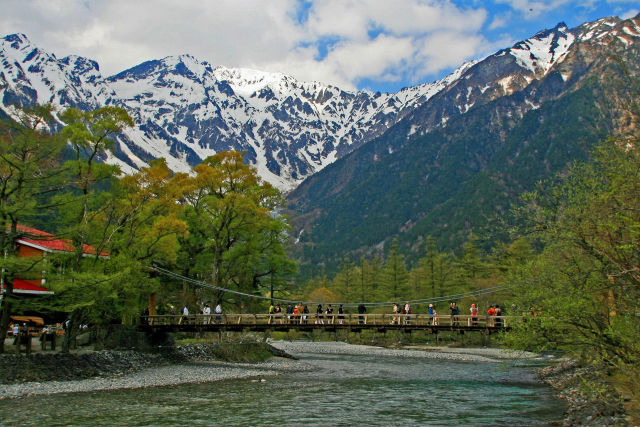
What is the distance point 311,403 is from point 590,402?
402 inches

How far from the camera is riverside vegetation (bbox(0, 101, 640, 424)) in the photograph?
16.8 meters

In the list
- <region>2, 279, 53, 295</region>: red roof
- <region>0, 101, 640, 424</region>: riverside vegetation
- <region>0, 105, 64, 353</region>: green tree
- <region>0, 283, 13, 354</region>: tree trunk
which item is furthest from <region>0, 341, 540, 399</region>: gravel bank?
<region>2, 279, 53, 295</region>: red roof

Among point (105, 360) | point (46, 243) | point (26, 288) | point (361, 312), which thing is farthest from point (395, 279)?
point (26, 288)

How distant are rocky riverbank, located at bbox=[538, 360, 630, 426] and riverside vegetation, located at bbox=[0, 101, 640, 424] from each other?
0.31 m

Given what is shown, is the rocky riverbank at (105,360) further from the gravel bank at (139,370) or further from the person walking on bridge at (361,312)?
the person walking on bridge at (361,312)

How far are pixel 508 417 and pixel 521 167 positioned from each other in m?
179

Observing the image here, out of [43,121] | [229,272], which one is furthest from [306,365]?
[43,121]

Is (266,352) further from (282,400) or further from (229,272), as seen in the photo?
(282,400)

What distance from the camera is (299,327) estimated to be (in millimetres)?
Result: 32438

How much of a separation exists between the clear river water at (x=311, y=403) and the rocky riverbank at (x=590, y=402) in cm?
65

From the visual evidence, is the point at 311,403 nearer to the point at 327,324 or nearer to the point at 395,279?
the point at 327,324

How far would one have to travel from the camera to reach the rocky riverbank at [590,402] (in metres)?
16.5

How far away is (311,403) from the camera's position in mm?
21875

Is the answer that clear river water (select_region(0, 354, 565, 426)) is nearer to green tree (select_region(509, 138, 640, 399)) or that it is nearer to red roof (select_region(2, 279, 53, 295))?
green tree (select_region(509, 138, 640, 399))
